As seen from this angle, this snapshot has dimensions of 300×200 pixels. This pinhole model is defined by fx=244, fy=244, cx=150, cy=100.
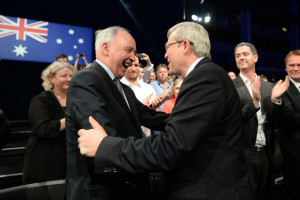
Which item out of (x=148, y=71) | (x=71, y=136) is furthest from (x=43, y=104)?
(x=148, y=71)

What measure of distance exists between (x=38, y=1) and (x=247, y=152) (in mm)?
5903

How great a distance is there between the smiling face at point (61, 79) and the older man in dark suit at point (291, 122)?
6.38 feet

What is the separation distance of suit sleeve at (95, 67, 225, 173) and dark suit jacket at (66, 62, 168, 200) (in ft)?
0.49

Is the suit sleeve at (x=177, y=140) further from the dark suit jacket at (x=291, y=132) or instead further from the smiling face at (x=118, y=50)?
the dark suit jacket at (x=291, y=132)

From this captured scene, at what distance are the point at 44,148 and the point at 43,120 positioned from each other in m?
0.24

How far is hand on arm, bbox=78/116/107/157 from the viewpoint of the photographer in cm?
96

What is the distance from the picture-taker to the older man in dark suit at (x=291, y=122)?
2.37 metres

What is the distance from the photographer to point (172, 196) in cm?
104

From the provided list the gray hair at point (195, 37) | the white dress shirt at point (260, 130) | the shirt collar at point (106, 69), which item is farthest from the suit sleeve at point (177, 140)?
the white dress shirt at point (260, 130)

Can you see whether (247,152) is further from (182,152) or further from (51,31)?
(51,31)

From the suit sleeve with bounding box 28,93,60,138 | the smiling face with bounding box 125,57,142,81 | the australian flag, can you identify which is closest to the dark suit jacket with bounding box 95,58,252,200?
the suit sleeve with bounding box 28,93,60,138

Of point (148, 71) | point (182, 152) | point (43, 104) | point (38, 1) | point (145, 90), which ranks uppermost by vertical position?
point (38, 1)

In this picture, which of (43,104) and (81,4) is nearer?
(43,104)

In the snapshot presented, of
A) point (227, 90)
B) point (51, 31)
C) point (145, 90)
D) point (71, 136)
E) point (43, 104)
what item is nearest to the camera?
point (227, 90)
